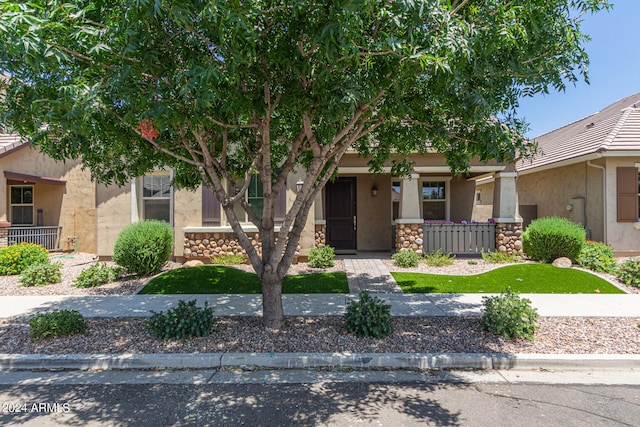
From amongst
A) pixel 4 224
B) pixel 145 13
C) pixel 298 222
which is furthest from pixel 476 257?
pixel 4 224

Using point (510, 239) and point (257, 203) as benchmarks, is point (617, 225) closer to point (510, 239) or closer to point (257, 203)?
point (510, 239)

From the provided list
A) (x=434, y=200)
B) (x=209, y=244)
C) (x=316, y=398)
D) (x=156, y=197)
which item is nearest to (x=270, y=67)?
(x=316, y=398)

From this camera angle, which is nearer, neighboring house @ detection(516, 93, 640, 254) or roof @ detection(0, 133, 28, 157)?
→ neighboring house @ detection(516, 93, 640, 254)

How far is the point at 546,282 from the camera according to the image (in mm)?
8430

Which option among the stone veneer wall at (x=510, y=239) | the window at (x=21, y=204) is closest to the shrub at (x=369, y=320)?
the stone veneer wall at (x=510, y=239)

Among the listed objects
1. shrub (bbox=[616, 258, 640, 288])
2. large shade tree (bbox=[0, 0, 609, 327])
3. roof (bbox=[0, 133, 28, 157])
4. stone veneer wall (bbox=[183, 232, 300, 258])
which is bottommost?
shrub (bbox=[616, 258, 640, 288])

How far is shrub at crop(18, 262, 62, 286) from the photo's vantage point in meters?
8.60

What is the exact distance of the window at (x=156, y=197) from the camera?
38.5 ft

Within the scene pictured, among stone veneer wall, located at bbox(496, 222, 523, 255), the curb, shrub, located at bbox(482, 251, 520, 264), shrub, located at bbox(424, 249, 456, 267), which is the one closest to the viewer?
the curb

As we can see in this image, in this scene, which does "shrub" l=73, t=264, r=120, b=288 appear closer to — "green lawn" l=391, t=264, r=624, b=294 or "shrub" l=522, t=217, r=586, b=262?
A: "green lawn" l=391, t=264, r=624, b=294

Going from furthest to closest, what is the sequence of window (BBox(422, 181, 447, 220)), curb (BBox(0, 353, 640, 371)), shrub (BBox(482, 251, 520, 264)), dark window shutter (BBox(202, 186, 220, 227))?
window (BBox(422, 181, 447, 220))
dark window shutter (BBox(202, 186, 220, 227))
shrub (BBox(482, 251, 520, 264))
curb (BBox(0, 353, 640, 371))

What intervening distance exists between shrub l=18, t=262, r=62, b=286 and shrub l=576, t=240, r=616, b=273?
44.3ft

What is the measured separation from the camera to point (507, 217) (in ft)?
38.4

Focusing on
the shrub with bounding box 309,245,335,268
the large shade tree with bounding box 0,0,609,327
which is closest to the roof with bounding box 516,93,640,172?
the large shade tree with bounding box 0,0,609,327
